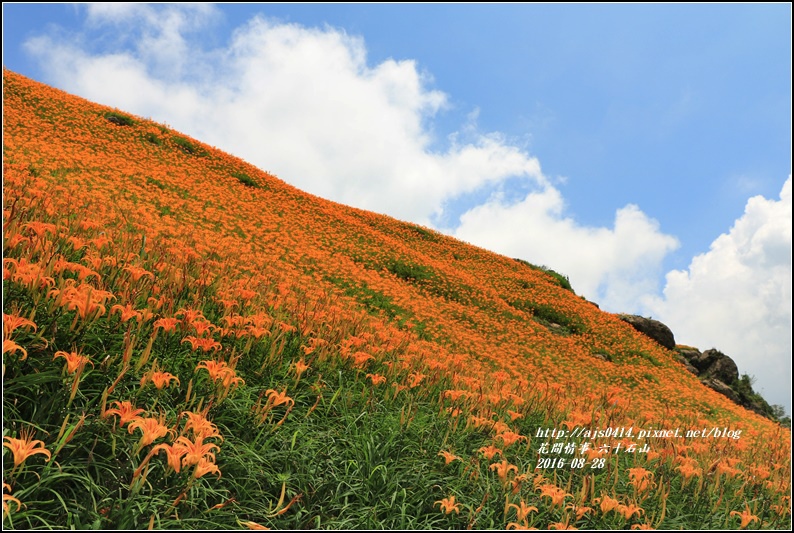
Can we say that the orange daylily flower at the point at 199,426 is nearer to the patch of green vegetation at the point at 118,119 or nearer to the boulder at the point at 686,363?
the patch of green vegetation at the point at 118,119

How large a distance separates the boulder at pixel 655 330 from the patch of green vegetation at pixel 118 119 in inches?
1052

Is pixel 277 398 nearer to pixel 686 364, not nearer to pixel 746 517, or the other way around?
pixel 746 517

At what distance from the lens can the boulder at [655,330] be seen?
77.9 ft

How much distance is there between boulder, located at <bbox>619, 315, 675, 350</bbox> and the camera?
77.9 feet

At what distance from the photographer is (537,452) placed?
14.3 ft

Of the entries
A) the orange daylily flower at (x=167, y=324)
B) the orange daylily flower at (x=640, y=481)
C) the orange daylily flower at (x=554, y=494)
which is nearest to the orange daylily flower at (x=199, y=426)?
the orange daylily flower at (x=167, y=324)

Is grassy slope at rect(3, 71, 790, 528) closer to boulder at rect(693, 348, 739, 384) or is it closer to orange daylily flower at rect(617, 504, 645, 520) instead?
orange daylily flower at rect(617, 504, 645, 520)

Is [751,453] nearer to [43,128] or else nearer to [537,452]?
[537,452]

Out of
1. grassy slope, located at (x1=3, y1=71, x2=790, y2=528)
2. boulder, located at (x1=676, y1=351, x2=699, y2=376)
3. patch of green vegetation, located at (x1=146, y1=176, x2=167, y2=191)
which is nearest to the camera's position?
grassy slope, located at (x1=3, y1=71, x2=790, y2=528)

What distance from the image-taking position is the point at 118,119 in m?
20.2

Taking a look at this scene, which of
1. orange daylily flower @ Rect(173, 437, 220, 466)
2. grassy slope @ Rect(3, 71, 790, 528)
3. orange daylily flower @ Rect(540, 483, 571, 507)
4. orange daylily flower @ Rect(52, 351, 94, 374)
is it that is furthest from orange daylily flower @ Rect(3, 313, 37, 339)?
orange daylily flower @ Rect(540, 483, 571, 507)

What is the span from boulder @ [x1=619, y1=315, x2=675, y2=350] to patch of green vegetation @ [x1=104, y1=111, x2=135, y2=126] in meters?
26.7

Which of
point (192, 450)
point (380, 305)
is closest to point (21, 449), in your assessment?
point (192, 450)

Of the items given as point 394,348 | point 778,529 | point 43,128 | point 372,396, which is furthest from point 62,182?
point 778,529
